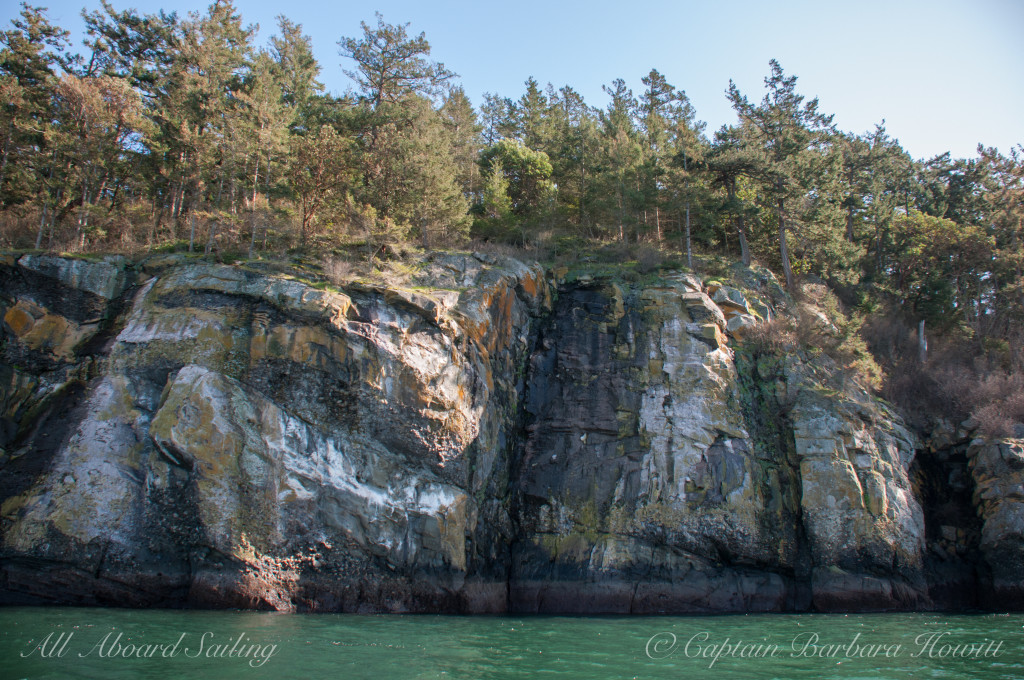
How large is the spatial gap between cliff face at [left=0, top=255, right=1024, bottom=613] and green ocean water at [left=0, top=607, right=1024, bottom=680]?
1.91 metres

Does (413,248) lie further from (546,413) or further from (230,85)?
(230,85)

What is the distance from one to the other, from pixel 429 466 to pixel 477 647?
644 centimetres

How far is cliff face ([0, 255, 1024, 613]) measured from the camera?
15.6 meters

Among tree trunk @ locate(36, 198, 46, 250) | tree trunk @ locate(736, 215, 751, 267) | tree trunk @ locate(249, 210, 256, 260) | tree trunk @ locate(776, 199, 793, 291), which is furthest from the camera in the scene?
tree trunk @ locate(776, 199, 793, 291)

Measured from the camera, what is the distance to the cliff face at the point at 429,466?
613 inches

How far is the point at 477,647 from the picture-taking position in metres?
12.2

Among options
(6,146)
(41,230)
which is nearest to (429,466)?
(41,230)

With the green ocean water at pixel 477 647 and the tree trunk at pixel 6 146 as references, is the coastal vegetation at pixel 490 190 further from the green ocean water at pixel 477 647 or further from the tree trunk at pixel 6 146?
the green ocean water at pixel 477 647

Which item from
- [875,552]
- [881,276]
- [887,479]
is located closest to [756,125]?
[881,276]

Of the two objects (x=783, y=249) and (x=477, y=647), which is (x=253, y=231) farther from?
(x=783, y=249)

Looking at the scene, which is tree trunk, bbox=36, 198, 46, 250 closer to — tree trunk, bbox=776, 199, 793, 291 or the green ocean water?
the green ocean water

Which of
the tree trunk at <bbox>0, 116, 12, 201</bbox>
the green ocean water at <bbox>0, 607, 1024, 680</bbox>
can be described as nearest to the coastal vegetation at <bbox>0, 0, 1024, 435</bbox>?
the tree trunk at <bbox>0, 116, 12, 201</bbox>

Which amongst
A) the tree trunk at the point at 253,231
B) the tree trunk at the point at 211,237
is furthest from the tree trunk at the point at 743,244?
the tree trunk at the point at 211,237

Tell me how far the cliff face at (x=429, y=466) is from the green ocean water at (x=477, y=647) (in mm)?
1906
